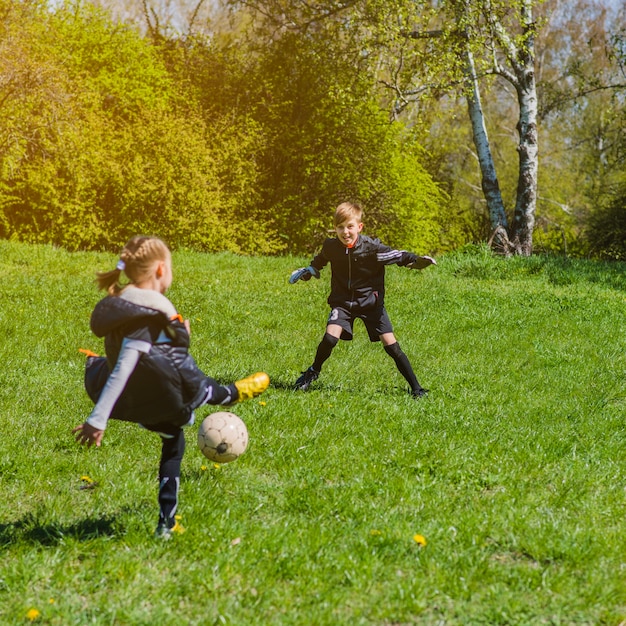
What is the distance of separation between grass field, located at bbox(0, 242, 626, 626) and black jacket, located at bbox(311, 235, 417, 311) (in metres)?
0.95

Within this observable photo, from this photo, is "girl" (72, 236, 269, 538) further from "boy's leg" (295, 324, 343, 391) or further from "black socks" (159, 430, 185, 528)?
"boy's leg" (295, 324, 343, 391)

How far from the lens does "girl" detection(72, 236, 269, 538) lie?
12.1ft

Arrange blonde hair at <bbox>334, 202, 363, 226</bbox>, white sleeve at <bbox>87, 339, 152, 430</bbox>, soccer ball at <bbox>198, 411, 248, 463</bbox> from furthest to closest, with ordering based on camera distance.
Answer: blonde hair at <bbox>334, 202, 363, 226</bbox>
soccer ball at <bbox>198, 411, 248, 463</bbox>
white sleeve at <bbox>87, 339, 152, 430</bbox>

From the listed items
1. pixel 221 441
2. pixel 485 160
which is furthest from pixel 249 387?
pixel 485 160

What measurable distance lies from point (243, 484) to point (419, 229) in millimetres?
16651

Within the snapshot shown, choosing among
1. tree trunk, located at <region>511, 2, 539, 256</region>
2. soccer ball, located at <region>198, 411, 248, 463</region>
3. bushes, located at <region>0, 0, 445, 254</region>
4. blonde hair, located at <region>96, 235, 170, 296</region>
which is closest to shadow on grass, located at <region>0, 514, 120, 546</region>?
soccer ball, located at <region>198, 411, 248, 463</region>

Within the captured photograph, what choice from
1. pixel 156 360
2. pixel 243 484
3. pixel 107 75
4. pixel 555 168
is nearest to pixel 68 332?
pixel 243 484

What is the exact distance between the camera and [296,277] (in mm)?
7086

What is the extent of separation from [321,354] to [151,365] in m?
3.68

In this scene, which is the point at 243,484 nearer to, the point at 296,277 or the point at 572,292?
the point at 296,277

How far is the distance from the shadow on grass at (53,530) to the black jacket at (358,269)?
3.61 meters

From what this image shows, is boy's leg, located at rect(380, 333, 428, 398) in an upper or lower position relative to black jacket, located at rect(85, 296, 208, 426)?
lower

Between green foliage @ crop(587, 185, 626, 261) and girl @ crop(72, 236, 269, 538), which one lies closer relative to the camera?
girl @ crop(72, 236, 269, 538)

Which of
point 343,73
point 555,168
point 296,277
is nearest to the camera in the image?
point 296,277
